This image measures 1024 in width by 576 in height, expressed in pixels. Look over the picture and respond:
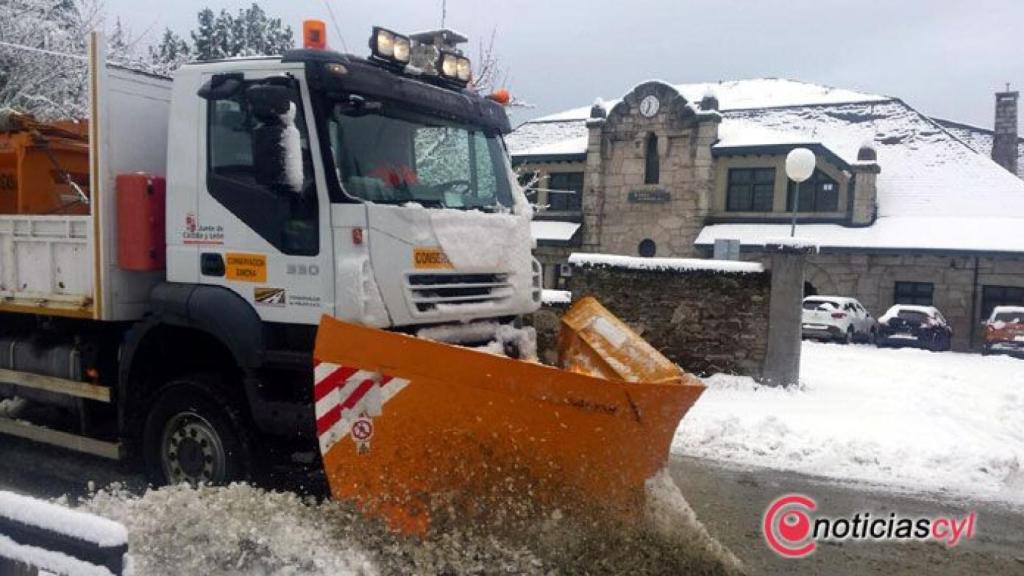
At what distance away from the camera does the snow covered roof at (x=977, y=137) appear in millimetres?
35344

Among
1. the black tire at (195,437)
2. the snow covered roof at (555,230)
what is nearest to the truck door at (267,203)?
the black tire at (195,437)

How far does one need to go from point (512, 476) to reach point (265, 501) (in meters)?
1.47

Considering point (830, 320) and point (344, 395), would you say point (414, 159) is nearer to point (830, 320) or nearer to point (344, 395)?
point (344, 395)

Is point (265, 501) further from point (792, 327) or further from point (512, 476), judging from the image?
point (792, 327)

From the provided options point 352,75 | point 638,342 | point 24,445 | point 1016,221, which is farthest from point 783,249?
point 1016,221

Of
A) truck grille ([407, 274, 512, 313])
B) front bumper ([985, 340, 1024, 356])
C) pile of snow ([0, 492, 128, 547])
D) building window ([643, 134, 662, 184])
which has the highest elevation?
building window ([643, 134, 662, 184])

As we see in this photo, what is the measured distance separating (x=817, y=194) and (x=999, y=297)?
22.9 ft

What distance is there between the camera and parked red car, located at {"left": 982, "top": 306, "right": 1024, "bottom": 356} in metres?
18.6

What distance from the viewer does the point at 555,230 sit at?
3212cm

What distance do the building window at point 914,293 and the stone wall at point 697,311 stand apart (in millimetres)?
18954

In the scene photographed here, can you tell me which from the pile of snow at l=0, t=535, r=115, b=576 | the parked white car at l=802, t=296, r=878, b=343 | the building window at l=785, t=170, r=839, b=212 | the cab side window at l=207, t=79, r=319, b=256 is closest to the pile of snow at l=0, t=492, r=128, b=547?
the pile of snow at l=0, t=535, r=115, b=576

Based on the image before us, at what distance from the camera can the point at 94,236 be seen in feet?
16.5

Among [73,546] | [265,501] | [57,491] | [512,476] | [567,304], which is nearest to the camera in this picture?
[73,546]

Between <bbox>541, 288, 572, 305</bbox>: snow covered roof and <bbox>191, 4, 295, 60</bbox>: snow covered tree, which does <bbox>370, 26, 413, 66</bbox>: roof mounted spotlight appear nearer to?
<bbox>541, 288, 572, 305</bbox>: snow covered roof
